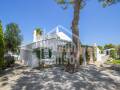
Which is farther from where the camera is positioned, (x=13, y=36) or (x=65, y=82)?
(x=13, y=36)

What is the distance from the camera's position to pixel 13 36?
43625 millimetres

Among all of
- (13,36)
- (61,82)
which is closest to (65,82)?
(61,82)

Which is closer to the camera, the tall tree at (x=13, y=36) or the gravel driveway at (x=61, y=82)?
the gravel driveway at (x=61, y=82)

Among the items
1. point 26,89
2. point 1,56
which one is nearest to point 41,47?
point 1,56

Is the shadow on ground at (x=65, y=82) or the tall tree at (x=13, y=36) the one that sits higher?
the tall tree at (x=13, y=36)

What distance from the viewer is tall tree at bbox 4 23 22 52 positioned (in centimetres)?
4254

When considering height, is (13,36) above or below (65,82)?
above

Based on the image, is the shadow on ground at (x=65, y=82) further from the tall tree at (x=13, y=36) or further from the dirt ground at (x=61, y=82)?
the tall tree at (x=13, y=36)

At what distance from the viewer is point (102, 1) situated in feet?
62.8

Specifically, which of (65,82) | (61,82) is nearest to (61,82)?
(61,82)

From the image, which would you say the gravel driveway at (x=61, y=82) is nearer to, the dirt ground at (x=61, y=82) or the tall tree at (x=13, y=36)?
the dirt ground at (x=61, y=82)

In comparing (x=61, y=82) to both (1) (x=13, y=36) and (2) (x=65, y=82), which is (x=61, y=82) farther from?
(1) (x=13, y=36)

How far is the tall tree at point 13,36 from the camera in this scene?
42.5 metres

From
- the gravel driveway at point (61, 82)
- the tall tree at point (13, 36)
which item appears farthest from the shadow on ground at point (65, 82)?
the tall tree at point (13, 36)
